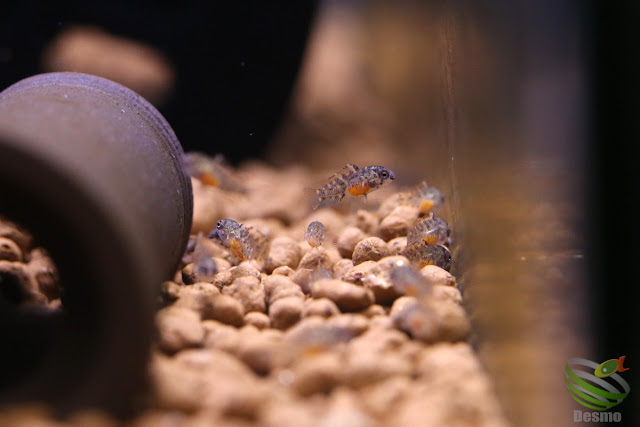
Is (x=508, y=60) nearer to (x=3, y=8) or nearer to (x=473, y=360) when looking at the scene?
(x=473, y=360)

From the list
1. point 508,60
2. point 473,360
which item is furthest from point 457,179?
point 473,360

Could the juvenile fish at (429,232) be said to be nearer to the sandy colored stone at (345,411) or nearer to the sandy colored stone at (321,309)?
the sandy colored stone at (321,309)

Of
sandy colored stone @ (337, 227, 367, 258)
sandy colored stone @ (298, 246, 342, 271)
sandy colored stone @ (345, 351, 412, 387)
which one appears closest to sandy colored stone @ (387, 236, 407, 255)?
sandy colored stone @ (337, 227, 367, 258)

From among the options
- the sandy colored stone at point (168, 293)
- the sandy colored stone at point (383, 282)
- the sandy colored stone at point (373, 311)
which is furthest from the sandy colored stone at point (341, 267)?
the sandy colored stone at point (168, 293)

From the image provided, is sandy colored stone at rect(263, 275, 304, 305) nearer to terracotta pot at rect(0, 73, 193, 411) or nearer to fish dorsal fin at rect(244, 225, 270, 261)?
fish dorsal fin at rect(244, 225, 270, 261)

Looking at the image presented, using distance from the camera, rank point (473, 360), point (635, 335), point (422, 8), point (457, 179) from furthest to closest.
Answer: point (422, 8) < point (457, 179) < point (473, 360) < point (635, 335)

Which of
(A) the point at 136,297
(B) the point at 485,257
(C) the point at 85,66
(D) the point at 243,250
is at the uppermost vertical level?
(C) the point at 85,66

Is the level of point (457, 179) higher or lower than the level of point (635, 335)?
higher
